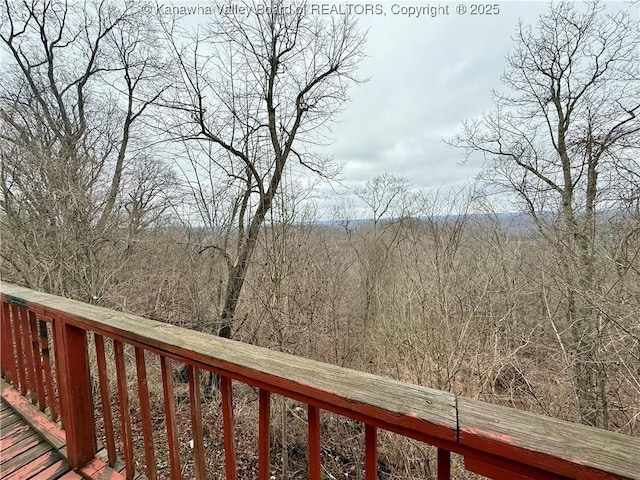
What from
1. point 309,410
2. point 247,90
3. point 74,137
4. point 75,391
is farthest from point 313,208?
point 74,137

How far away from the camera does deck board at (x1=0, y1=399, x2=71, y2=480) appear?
55.3 inches

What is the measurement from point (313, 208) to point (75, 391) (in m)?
4.09

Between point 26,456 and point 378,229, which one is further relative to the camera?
point 378,229

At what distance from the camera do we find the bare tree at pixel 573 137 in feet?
14.8

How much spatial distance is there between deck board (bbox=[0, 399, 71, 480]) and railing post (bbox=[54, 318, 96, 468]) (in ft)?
0.30

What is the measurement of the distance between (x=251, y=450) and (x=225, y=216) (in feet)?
13.5

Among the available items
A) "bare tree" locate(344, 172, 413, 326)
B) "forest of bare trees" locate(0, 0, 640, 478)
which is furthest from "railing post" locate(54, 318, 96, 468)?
"bare tree" locate(344, 172, 413, 326)

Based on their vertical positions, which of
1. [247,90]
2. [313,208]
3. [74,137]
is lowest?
[313,208]

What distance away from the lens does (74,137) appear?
19.8 ft

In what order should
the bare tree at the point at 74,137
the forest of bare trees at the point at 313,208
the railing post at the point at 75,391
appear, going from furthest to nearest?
the bare tree at the point at 74,137
the forest of bare trees at the point at 313,208
the railing post at the point at 75,391

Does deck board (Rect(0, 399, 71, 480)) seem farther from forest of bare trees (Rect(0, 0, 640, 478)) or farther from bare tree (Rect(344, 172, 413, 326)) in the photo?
Result: bare tree (Rect(344, 172, 413, 326))

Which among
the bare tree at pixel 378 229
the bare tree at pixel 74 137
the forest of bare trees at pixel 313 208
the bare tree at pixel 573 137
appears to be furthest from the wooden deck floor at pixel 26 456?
the bare tree at pixel 378 229

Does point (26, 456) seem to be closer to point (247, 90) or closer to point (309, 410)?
point (309, 410)

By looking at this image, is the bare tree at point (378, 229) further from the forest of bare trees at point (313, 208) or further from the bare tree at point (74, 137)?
the bare tree at point (74, 137)
